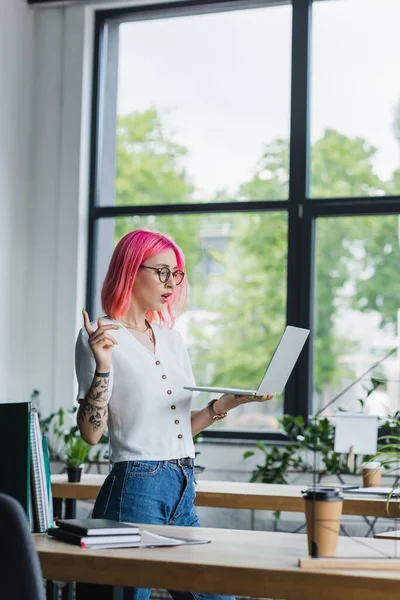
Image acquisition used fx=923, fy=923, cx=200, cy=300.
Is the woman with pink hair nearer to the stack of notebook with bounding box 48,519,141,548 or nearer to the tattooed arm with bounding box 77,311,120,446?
the tattooed arm with bounding box 77,311,120,446

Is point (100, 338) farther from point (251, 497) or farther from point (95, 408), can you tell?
point (251, 497)

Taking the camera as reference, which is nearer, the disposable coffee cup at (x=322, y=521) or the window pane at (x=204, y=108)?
the disposable coffee cup at (x=322, y=521)

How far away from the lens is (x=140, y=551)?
1.87 meters

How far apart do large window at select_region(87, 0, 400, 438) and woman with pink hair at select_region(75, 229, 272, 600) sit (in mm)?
2288

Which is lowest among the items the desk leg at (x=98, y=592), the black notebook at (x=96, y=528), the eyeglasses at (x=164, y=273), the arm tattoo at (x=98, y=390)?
Result: the desk leg at (x=98, y=592)

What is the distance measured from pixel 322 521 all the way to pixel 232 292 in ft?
11.4

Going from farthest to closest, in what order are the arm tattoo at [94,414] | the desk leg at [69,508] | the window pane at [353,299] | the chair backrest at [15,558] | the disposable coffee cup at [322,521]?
the window pane at [353,299] → the desk leg at [69,508] → the arm tattoo at [94,414] → the disposable coffee cup at [322,521] → the chair backrest at [15,558]

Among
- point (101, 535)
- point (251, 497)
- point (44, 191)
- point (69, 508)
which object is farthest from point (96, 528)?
point (44, 191)

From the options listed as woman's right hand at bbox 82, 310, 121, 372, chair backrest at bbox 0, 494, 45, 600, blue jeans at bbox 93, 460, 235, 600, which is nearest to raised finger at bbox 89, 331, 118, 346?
woman's right hand at bbox 82, 310, 121, 372

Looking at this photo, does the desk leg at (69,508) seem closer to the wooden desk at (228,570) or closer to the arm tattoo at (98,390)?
the arm tattoo at (98,390)

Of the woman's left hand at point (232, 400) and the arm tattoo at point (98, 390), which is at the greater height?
the arm tattoo at point (98, 390)

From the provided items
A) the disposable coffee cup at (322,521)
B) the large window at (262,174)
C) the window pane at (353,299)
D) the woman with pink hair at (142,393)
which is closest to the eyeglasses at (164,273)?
the woman with pink hair at (142,393)

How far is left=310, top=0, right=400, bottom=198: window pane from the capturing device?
16.0 ft

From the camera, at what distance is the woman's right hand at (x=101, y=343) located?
225 cm
